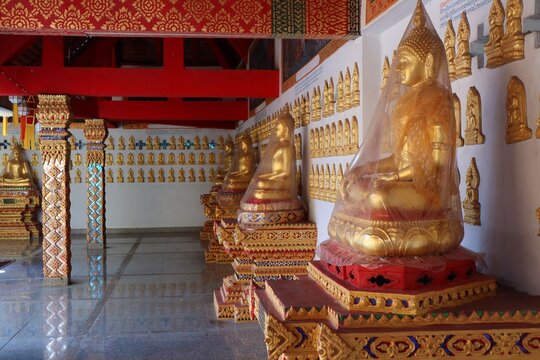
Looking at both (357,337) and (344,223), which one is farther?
(344,223)

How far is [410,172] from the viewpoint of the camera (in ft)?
8.12

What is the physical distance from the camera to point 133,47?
45.6ft

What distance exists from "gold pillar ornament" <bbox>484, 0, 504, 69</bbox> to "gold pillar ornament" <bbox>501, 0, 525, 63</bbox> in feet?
0.19

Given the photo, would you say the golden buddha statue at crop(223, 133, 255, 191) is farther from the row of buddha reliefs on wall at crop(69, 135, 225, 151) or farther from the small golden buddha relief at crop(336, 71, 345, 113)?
the row of buddha reliefs on wall at crop(69, 135, 225, 151)

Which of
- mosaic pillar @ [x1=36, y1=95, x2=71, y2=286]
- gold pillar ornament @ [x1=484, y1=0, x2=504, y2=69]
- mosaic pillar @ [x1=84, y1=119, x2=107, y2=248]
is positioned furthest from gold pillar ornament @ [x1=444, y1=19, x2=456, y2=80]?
mosaic pillar @ [x1=84, y1=119, x2=107, y2=248]

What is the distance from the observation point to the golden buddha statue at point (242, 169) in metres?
8.83

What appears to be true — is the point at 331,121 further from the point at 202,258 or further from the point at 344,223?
the point at 202,258

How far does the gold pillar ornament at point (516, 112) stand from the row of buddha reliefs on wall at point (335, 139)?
189 cm

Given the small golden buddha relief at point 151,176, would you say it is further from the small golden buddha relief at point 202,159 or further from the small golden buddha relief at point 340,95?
the small golden buddha relief at point 340,95

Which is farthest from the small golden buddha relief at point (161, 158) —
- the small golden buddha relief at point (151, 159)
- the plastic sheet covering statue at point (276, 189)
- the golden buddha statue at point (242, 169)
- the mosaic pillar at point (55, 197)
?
the plastic sheet covering statue at point (276, 189)

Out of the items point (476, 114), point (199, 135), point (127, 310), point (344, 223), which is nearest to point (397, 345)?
point (344, 223)

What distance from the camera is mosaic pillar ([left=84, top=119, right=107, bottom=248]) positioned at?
11375mm

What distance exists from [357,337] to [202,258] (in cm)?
776

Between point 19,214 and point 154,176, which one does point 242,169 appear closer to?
point 154,176
